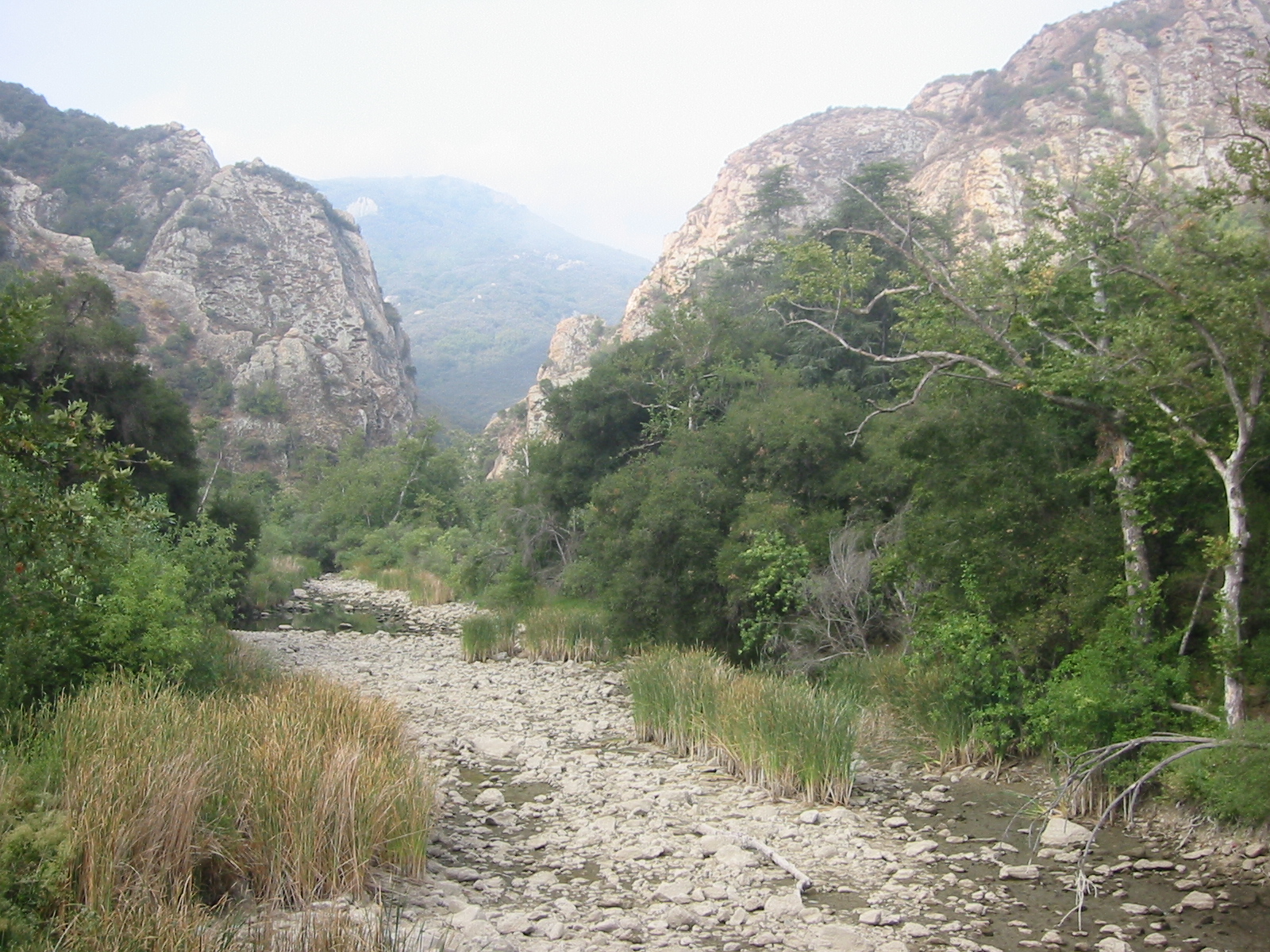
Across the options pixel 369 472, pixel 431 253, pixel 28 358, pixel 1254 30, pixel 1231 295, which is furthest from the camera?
pixel 431 253

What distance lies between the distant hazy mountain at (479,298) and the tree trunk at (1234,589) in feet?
293

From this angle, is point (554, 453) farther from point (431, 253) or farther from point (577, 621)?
point (431, 253)

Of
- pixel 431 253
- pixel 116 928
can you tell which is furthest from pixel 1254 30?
pixel 431 253

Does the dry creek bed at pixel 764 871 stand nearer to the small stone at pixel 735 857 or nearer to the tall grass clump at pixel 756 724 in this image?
the small stone at pixel 735 857

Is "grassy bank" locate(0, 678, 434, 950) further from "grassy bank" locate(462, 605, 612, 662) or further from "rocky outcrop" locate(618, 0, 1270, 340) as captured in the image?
"rocky outcrop" locate(618, 0, 1270, 340)

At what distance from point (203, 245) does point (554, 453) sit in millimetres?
64264

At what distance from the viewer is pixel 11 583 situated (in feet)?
20.0

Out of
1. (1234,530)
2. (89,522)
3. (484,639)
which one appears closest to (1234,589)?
(1234,530)

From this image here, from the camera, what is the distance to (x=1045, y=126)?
55406mm

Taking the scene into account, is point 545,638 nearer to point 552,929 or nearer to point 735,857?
point 735,857

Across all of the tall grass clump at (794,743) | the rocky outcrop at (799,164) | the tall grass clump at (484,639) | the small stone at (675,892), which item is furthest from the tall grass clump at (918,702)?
the rocky outcrop at (799,164)

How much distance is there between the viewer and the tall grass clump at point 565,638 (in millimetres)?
19891

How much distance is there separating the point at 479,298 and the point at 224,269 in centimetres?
7067

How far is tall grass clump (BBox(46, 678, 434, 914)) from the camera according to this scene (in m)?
5.38
